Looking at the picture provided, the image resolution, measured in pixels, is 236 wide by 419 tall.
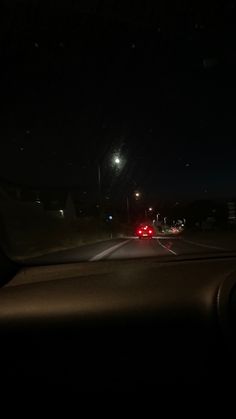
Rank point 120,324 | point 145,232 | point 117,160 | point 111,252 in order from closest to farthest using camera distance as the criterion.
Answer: point 120,324
point 111,252
point 145,232
point 117,160

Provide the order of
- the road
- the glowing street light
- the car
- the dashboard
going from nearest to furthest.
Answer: the dashboard < the road < the car < the glowing street light

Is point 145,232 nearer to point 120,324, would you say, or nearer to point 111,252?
point 111,252

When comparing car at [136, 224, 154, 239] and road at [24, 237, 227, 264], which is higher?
car at [136, 224, 154, 239]

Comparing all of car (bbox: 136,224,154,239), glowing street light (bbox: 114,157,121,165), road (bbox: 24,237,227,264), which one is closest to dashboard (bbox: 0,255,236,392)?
road (bbox: 24,237,227,264)

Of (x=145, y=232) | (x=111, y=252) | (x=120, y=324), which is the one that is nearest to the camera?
(x=120, y=324)

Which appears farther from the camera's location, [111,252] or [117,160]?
[117,160]

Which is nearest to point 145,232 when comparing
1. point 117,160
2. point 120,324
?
point 117,160

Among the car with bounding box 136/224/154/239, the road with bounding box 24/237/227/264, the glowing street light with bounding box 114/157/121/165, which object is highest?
the glowing street light with bounding box 114/157/121/165

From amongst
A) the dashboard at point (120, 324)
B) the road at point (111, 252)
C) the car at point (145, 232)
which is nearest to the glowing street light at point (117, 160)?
the car at point (145, 232)

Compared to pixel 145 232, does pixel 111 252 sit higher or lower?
lower

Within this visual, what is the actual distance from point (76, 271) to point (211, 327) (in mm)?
2617

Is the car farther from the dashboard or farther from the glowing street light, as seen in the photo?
the dashboard

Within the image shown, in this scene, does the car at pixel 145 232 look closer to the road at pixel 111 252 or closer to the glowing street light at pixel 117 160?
the glowing street light at pixel 117 160

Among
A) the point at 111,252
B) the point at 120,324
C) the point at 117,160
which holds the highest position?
the point at 117,160
